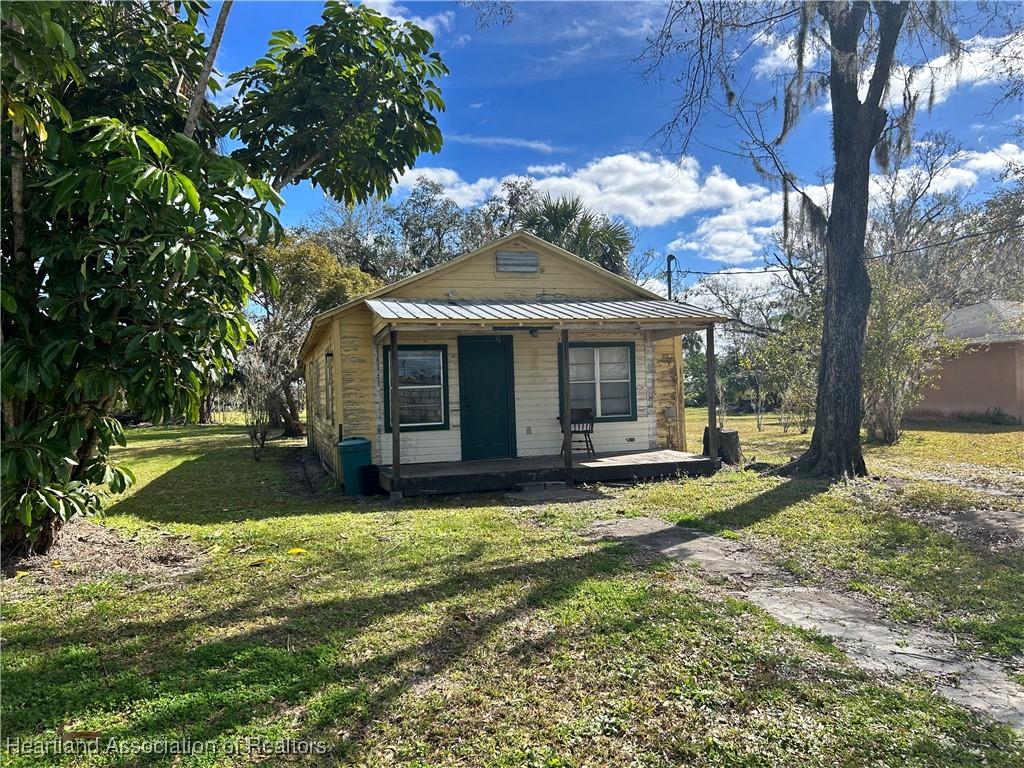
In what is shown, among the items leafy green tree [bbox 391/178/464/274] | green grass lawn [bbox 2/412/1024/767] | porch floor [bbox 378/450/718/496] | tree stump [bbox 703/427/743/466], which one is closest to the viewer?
green grass lawn [bbox 2/412/1024/767]

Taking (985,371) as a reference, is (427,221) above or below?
above

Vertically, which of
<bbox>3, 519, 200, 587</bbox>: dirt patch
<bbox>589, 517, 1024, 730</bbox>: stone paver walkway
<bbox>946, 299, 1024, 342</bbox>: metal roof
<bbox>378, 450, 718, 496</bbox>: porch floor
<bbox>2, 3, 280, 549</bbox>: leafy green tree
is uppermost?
<bbox>946, 299, 1024, 342</bbox>: metal roof

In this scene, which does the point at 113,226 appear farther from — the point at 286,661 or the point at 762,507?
the point at 762,507

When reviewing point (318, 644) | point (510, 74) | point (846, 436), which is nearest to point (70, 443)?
point (318, 644)

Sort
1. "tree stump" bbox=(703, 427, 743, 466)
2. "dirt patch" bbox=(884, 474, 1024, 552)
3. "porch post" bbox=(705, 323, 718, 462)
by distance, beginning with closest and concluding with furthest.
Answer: "dirt patch" bbox=(884, 474, 1024, 552) → "porch post" bbox=(705, 323, 718, 462) → "tree stump" bbox=(703, 427, 743, 466)

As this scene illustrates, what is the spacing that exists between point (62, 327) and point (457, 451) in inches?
279

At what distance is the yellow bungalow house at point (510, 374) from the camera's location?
9.70 metres

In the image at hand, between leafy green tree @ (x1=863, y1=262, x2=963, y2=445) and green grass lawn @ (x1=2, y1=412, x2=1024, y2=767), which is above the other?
leafy green tree @ (x1=863, y1=262, x2=963, y2=445)

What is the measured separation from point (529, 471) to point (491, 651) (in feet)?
19.6

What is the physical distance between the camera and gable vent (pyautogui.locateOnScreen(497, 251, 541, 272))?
1143cm

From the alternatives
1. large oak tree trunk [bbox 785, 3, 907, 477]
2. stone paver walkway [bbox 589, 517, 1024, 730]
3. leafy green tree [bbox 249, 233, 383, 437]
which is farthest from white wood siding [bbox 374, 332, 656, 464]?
leafy green tree [bbox 249, 233, 383, 437]

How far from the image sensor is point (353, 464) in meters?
9.68

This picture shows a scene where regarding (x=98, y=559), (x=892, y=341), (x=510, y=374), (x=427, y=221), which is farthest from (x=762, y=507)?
(x=427, y=221)

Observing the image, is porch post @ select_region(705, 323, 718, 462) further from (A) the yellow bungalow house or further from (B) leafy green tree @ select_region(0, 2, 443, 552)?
(B) leafy green tree @ select_region(0, 2, 443, 552)
